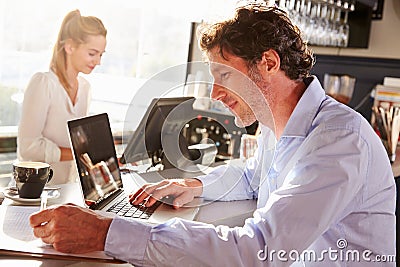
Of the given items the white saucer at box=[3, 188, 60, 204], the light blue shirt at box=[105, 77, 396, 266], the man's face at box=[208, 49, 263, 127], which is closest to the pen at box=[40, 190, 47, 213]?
the white saucer at box=[3, 188, 60, 204]

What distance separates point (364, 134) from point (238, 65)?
38 cm

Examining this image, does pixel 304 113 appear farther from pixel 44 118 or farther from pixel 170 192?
pixel 44 118

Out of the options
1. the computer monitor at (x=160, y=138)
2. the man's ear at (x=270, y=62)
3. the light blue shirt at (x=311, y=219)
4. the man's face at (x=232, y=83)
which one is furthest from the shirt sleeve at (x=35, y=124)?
the light blue shirt at (x=311, y=219)

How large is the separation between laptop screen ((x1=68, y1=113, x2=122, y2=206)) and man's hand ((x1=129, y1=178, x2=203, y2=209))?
0.32 ft

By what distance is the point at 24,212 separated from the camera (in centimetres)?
145

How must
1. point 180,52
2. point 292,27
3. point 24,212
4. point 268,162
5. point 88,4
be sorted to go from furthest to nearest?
point 180,52
point 88,4
point 268,162
point 292,27
point 24,212

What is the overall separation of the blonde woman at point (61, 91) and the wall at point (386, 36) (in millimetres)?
2626

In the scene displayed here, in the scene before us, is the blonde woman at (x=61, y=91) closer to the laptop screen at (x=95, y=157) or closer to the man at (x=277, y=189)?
the laptop screen at (x=95, y=157)

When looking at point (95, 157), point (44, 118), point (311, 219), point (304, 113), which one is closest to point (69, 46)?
point (44, 118)

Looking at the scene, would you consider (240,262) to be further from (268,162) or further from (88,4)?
(88,4)

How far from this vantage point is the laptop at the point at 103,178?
1544 mm

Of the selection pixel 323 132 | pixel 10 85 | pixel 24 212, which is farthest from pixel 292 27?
pixel 10 85

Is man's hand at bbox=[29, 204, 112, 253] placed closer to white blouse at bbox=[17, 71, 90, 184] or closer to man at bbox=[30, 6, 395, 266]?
man at bbox=[30, 6, 395, 266]

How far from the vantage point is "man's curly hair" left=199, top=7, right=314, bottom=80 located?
1488mm
